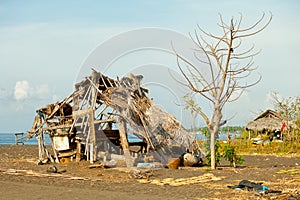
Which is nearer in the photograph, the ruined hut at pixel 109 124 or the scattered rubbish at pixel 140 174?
the scattered rubbish at pixel 140 174

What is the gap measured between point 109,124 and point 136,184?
26.0 feet

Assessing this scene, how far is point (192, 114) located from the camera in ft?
65.4

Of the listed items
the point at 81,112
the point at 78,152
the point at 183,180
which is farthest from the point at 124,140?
the point at 183,180

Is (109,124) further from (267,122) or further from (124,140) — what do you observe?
(267,122)

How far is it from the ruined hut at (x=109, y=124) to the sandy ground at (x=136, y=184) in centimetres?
183

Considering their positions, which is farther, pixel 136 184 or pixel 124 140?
pixel 124 140

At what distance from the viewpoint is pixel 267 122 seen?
39.6 m

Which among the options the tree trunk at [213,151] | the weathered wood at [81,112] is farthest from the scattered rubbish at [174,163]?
the weathered wood at [81,112]

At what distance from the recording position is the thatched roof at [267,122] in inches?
1523

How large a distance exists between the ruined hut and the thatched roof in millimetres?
20915

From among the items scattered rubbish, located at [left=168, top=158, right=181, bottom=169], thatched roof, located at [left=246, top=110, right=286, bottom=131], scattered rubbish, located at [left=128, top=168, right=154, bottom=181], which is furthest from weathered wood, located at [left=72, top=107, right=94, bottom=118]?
thatched roof, located at [left=246, top=110, right=286, bottom=131]

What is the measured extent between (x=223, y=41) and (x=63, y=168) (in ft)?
26.4

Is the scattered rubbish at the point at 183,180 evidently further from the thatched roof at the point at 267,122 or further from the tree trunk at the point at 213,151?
the thatched roof at the point at 267,122

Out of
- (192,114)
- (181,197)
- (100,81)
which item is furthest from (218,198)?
(100,81)
